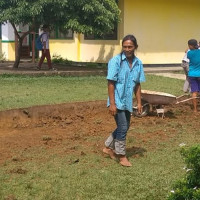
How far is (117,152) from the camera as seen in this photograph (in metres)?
6.29

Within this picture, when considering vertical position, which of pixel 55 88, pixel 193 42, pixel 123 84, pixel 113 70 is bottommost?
pixel 55 88

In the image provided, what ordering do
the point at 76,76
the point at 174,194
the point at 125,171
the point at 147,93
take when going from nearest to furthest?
the point at 174,194 → the point at 125,171 → the point at 147,93 → the point at 76,76

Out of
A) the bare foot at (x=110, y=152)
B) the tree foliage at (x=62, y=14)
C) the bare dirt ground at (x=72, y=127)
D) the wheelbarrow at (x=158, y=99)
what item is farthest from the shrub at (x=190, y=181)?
the tree foliage at (x=62, y=14)

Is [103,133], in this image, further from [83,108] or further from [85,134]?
[83,108]

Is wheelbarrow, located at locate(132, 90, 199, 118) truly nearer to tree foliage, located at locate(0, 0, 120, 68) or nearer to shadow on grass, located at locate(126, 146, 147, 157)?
shadow on grass, located at locate(126, 146, 147, 157)

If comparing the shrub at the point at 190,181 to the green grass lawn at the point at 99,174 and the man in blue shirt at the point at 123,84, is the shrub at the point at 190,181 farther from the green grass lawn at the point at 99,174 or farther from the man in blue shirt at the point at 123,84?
the man in blue shirt at the point at 123,84

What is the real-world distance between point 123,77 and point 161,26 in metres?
15.4

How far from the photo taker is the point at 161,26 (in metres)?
21.1

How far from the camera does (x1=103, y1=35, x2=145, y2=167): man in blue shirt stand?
6.09m

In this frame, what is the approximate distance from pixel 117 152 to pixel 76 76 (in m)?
10.5

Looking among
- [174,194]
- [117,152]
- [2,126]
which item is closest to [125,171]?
[117,152]

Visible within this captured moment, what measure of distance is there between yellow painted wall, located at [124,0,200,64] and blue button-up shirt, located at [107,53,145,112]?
1403 cm

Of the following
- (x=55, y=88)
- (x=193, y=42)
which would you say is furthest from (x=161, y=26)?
(x=193, y=42)

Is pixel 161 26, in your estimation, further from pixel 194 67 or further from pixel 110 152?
pixel 110 152
